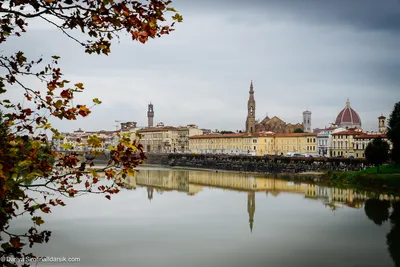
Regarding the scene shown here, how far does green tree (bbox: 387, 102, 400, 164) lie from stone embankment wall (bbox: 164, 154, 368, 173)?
1583 cm

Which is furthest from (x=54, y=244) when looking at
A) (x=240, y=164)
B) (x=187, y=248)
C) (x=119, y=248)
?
(x=240, y=164)

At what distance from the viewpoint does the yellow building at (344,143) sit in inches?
3516

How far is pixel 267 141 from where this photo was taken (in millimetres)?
110062

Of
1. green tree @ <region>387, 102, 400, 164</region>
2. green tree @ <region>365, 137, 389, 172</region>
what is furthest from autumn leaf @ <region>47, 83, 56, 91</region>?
green tree @ <region>365, 137, 389, 172</region>

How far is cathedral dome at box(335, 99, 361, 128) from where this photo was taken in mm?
113812

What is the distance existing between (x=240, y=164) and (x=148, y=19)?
3191 inches

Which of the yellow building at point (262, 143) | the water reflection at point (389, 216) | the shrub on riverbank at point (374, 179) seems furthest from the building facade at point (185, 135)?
the water reflection at point (389, 216)

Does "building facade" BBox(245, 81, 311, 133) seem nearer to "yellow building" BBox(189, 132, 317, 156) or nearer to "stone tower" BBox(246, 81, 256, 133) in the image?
"stone tower" BBox(246, 81, 256, 133)

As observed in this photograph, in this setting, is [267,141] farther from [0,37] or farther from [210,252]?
[0,37]

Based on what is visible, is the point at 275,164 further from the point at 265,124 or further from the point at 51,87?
the point at 51,87

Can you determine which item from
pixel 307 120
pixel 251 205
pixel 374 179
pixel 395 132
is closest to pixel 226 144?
pixel 307 120

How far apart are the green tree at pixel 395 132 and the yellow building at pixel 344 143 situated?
37.0 meters

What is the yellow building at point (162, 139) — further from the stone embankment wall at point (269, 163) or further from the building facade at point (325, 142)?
the building facade at point (325, 142)

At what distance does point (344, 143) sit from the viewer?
9112 cm
